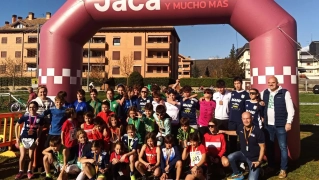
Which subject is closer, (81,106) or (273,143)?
(273,143)

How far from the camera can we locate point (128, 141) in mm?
5297

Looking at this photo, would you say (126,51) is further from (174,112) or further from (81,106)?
(174,112)

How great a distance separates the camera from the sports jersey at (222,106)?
6000 millimetres

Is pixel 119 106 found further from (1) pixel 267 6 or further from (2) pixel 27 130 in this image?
(1) pixel 267 6

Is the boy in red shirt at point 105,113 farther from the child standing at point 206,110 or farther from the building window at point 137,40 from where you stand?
the building window at point 137,40

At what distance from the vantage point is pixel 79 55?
7125mm

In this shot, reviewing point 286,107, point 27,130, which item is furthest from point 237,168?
point 27,130

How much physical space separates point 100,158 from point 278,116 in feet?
10.8

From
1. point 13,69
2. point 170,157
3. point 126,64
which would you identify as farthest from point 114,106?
point 13,69

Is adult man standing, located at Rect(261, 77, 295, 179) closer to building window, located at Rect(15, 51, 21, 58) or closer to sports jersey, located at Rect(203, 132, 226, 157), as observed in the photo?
sports jersey, located at Rect(203, 132, 226, 157)

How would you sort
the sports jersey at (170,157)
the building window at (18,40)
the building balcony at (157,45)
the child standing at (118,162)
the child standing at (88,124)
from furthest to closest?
the building window at (18,40) < the building balcony at (157,45) < the child standing at (88,124) < the child standing at (118,162) < the sports jersey at (170,157)

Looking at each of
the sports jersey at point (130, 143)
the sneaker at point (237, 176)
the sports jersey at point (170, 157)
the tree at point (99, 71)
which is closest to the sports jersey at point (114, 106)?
the sports jersey at point (130, 143)

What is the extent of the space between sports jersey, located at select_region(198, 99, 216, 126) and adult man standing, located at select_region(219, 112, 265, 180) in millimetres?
931

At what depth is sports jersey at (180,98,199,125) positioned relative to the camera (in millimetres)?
5879
